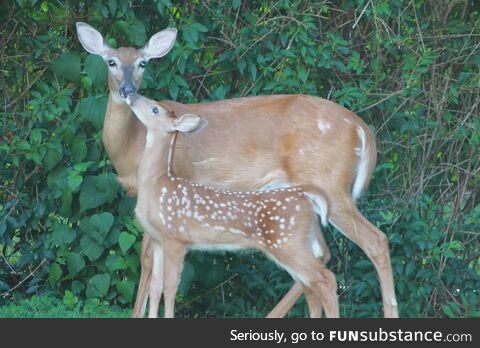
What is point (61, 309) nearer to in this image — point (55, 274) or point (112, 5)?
point (55, 274)

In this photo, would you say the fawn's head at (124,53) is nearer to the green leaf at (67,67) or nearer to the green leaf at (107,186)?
the green leaf at (67,67)

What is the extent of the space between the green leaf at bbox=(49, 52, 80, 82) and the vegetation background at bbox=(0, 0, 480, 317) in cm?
1

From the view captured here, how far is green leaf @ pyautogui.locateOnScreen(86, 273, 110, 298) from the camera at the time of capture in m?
9.62

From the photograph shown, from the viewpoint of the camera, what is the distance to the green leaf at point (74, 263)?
31.7 feet

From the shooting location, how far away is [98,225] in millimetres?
9523

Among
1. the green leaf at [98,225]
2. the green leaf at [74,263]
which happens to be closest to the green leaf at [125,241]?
the green leaf at [98,225]

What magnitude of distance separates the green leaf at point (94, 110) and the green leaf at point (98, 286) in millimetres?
1042

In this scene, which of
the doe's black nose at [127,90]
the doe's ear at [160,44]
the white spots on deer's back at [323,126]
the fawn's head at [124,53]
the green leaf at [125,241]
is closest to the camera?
the doe's black nose at [127,90]

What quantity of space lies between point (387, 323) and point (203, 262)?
233cm

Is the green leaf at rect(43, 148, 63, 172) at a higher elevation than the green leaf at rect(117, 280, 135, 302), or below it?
higher

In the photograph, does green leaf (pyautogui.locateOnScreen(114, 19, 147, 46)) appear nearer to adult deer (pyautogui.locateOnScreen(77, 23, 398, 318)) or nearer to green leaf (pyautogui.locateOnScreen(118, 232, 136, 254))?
adult deer (pyautogui.locateOnScreen(77, 23, 398, 318))

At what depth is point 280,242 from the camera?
26.1ft

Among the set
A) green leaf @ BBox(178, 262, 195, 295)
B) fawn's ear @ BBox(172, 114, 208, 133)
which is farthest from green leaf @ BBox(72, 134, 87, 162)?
fawn's ear @ BBox(172, 114, 208, 133)

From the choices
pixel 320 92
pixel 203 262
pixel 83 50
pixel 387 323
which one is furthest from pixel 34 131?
pixel 387 323
